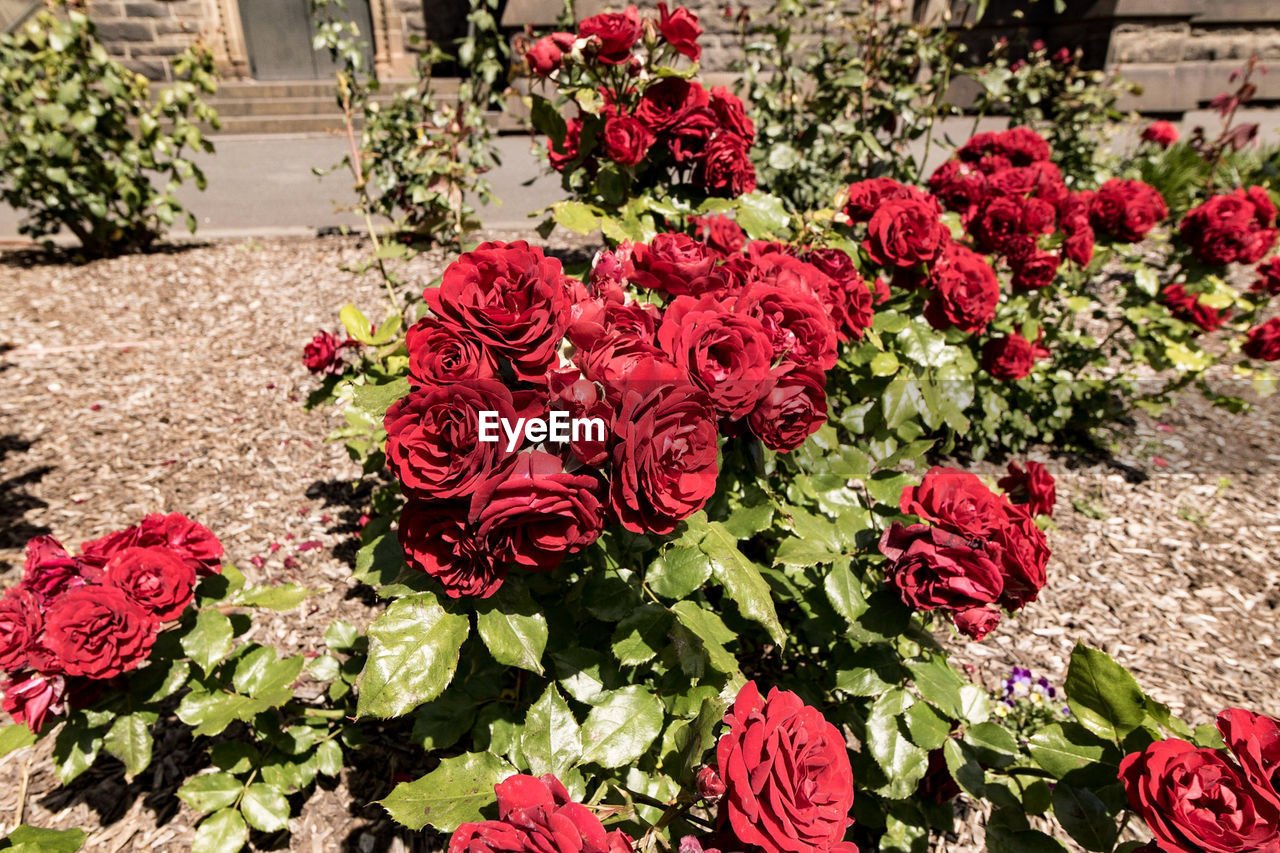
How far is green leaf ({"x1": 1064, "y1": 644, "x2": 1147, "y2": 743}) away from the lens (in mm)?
1088

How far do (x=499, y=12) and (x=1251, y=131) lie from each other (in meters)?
9.88

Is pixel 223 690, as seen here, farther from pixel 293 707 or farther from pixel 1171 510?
pixel 1171 510

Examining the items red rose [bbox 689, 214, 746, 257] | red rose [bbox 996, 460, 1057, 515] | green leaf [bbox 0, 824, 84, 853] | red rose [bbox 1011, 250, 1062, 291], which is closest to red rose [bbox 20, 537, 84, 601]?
green leaf [bbox 0, 824, 84, 853]

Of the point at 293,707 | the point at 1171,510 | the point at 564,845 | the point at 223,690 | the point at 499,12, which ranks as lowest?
the point at 1171,510

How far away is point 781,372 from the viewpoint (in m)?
1.09

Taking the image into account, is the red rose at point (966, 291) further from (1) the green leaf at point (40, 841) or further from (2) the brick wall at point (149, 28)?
(2) the brick wall at point (149, 28)

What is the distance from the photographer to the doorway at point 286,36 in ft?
42.0

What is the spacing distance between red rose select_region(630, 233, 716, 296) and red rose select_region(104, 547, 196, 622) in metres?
1.08

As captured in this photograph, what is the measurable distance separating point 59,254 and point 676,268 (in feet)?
21.5

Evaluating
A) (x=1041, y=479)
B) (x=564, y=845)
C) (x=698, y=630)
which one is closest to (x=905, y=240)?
(x=1041, y=479)

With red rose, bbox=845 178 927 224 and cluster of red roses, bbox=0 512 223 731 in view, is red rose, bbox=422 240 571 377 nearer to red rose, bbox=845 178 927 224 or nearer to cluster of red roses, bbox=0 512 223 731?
cluster of red roses, bbox=0 512 223 731

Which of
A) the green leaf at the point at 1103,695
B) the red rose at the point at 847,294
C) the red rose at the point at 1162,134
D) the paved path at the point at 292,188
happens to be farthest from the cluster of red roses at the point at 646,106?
the red rose at the point at 1162,134

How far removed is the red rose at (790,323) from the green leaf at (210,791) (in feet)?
5.04

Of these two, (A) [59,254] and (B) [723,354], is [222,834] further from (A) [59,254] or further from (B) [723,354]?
(A) [59,254]
